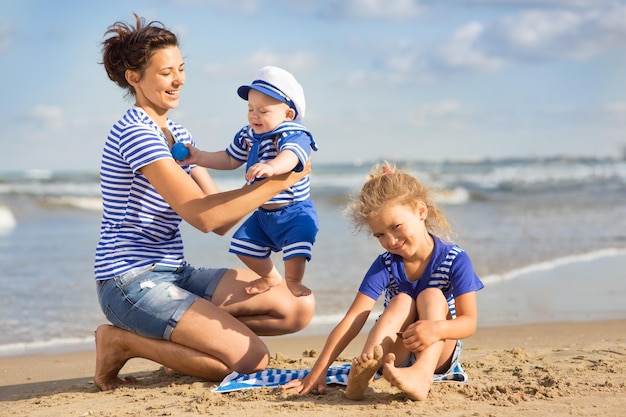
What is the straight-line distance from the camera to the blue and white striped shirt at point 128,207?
3918mm

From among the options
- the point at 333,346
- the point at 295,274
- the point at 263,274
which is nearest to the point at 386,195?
the point at 333,346

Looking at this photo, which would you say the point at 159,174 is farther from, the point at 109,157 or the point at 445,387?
the point at 445,387

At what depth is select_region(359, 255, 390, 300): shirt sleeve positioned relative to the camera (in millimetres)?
3633

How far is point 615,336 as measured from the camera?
5188 mm

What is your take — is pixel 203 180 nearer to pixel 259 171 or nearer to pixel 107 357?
pixel 259 171

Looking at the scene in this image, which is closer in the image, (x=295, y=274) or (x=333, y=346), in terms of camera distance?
(x=333, y=346)

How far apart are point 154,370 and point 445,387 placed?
194cm

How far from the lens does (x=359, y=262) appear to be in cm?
874

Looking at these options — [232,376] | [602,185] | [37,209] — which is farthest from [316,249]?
[602,185]

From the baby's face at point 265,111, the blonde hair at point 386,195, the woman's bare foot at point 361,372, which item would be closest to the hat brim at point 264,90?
the baby's face at point 265,111

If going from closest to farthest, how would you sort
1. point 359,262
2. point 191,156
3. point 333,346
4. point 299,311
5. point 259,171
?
point 333,346, point 259,171, point 191,156, point 299,311, point 359,262

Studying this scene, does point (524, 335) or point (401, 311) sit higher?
point (401, 311)

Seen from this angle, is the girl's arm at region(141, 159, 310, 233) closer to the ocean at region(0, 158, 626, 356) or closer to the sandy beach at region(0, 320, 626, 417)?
the ocean at region(0, 158, 626, 356)

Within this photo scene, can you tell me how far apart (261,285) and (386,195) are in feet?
3.77
